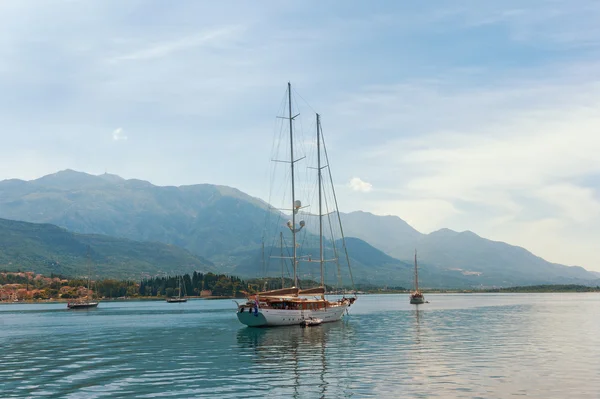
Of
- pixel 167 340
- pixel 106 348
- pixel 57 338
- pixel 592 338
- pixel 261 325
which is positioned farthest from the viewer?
pixel 261 325

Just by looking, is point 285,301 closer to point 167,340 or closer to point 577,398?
point 167,340

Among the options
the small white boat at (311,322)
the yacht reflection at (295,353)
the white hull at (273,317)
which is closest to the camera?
the yacht reflection at (295,353)

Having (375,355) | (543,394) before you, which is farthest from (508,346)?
(543,394)

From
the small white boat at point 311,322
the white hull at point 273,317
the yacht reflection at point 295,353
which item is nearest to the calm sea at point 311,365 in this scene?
the yacht reflection at point 295,353

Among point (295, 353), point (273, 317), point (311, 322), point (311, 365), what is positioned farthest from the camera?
point (311, 322)

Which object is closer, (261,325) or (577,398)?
(577,398)

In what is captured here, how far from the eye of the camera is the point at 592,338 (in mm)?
80875

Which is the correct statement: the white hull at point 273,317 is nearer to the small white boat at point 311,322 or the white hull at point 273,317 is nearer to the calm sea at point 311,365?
the small white boat at point 311,322

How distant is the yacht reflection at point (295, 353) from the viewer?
4619 cm

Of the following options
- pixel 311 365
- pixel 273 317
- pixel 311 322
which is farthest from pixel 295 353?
pixel 311 322

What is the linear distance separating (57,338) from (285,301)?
39262 millimetres

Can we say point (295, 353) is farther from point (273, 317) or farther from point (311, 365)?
point (273, 317)

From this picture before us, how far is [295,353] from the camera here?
220 feet

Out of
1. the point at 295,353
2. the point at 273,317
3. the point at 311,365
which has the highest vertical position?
the point at 273,317
